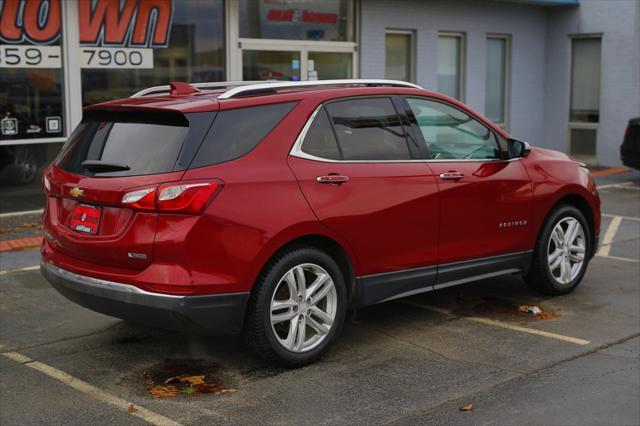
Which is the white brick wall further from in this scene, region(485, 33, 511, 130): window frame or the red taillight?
the red taillight

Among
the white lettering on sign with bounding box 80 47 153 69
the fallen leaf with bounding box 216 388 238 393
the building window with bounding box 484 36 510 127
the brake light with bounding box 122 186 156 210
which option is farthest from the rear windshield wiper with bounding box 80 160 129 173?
the building window with bounding box 484 36 510 127

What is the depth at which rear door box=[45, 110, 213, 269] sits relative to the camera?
5.06 metres

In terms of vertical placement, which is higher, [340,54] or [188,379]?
[340,54]

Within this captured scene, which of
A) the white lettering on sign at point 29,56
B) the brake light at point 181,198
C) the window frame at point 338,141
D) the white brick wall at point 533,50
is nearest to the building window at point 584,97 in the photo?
the white brick wall at point 533,50

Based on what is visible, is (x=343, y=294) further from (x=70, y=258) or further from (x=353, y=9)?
(x=353, y=9)

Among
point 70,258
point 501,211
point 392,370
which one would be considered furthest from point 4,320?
point 501,211

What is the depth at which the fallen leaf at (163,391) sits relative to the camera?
5.03 m

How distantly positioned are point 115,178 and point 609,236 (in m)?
6.97

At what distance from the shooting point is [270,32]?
46.2ft

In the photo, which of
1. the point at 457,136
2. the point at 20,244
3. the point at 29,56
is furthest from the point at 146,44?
the point at 457,136

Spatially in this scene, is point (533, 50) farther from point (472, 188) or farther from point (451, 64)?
point (472, 188)

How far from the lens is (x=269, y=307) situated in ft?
17.3

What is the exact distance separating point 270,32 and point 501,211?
8.19 metres

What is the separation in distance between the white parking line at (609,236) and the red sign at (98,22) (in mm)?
6685
